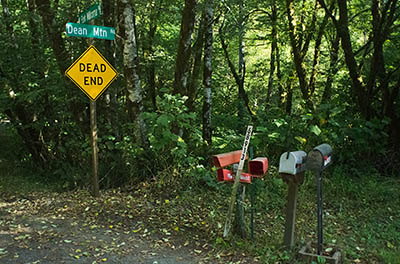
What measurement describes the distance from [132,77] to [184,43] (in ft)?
4.23

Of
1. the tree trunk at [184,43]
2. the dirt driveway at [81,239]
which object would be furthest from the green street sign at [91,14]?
the dirt driveway at [81,239]

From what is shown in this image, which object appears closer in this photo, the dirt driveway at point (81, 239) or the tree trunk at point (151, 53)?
the dirt driveway at point (81, 239)

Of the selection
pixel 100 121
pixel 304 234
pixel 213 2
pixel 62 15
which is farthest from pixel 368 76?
pixel 62 15

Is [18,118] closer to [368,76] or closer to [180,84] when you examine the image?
[180,84]

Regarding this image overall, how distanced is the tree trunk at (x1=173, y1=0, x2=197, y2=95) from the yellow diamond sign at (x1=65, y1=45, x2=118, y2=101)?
155 cm

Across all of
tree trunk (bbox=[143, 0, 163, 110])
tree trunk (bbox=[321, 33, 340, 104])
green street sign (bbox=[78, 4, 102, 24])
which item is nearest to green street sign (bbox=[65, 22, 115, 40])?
green street sign (bbox=[78, 4, 102, 24])

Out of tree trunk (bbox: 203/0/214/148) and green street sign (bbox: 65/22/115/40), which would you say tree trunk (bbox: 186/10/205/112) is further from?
green street sign (bbox: 65/22/115/40)

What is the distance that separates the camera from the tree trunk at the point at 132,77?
7293 mm

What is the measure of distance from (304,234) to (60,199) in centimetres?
455

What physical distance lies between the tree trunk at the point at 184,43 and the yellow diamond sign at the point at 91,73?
155 centimetres

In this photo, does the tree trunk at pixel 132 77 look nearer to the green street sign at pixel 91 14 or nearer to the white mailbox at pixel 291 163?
the green street sign at pixel 91 14

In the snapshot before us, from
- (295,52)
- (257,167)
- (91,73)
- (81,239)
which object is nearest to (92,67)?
(91,73)

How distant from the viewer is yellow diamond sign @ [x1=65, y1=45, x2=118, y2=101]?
6598 millimetres

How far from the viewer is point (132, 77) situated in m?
7.48
